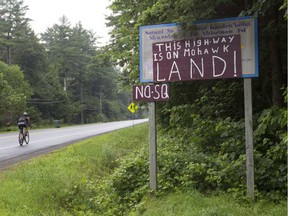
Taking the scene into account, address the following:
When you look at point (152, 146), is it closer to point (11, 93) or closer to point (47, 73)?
point (11, 93)

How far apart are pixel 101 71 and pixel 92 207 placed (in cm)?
7938

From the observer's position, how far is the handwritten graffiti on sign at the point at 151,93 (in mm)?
6230

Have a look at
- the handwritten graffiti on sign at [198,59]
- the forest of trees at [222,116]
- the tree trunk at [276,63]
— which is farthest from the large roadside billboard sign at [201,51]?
the tree trunk at [276,63]

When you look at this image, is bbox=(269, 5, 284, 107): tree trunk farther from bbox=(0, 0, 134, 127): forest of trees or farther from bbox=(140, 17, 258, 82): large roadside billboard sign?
bbox=(0, 0, 134, 127): forest of trees

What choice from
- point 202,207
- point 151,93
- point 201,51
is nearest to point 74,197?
point 151,93

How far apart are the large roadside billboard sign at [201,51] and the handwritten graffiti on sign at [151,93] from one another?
14cm

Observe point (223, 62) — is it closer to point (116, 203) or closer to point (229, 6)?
point (229, 6)

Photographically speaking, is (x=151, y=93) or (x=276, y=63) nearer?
(x=151, y=93)

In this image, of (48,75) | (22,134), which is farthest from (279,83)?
(48,75)

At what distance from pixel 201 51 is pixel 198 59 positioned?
0.47ft

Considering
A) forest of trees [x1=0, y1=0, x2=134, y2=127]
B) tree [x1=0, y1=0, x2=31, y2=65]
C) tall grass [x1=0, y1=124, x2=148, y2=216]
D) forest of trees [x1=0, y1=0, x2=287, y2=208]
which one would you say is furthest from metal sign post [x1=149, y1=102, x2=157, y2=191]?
tree [x1=0, y1=0, x2=31, y2=65]

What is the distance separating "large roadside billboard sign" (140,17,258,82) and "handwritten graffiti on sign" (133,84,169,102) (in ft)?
0.47

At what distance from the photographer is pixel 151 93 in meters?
6.31

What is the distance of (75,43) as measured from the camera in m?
74.2
